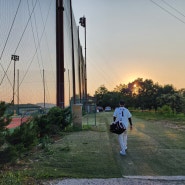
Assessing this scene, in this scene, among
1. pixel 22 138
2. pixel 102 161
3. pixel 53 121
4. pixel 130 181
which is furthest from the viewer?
pixel 53 121

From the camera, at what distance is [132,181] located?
23.8 ft

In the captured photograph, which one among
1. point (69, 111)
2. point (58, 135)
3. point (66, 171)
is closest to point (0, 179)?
point (66, 171)

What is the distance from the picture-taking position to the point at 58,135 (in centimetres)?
1596

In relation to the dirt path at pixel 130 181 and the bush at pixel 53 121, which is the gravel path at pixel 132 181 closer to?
the dirt path at pixel 130 181

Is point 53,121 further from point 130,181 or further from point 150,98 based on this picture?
point 150,98

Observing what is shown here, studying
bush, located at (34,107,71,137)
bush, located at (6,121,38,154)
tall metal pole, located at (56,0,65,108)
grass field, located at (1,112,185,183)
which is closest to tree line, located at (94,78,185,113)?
tall metal pole, located at (56,0,65,108)

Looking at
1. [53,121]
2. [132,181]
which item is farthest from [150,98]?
[132,181]

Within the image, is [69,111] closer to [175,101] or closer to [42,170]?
[42,170]

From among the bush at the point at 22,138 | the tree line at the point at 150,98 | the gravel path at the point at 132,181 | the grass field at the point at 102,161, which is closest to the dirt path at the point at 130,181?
the gravel path at the point at 132,181

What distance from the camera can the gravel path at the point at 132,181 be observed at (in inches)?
277

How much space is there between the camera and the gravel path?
7.05 meters

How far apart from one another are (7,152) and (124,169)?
2686mm

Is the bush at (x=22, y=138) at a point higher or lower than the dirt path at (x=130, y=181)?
higher

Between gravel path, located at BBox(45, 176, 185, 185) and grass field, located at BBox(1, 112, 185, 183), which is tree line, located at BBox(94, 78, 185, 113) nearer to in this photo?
grass field, located at BBox(1, 112, 185, 183)
